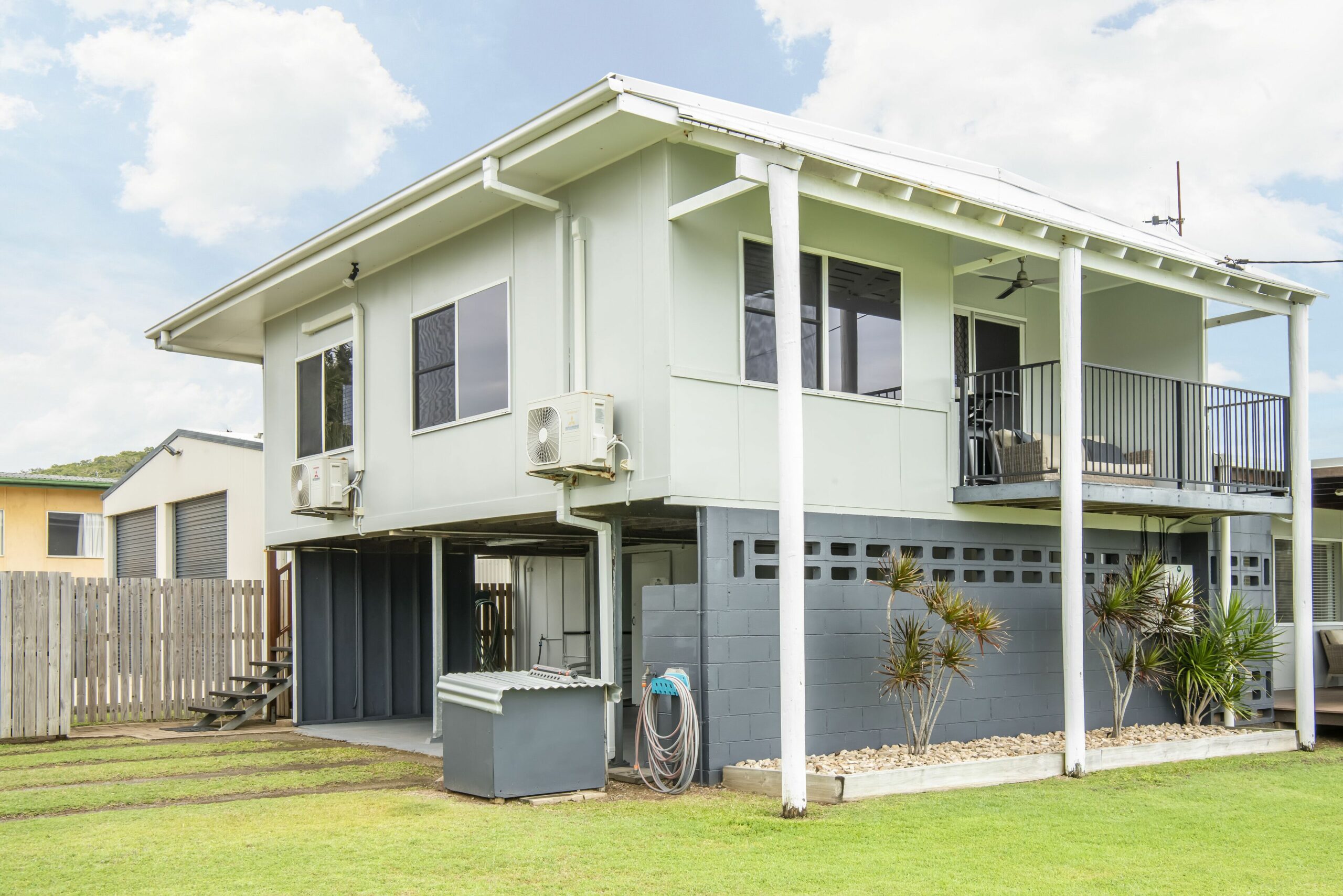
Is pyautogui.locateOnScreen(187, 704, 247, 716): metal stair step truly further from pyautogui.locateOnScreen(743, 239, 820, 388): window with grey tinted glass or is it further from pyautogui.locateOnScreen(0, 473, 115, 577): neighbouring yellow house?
pyautogui.locateOnScreen(0, 473, 115, 577): neighbouring yellow house

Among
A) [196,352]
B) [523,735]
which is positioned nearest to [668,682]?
[523,735]

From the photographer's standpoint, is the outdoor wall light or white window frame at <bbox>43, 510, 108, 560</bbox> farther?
white window frame at <bbox>43, 510, 108, 560</bbox>

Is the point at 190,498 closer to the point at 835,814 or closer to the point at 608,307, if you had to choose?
the point at 608,307

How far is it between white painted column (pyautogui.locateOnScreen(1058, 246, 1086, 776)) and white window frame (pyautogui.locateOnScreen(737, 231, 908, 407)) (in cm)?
138

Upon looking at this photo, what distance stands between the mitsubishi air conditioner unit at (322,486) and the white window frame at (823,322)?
5.20 m

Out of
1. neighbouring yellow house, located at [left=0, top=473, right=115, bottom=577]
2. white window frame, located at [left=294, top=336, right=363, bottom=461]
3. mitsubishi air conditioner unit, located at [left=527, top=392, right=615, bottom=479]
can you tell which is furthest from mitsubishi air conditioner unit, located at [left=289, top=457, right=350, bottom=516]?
neighbouring yellow house, located at [left=0, top=473, right=115, bottom=577]

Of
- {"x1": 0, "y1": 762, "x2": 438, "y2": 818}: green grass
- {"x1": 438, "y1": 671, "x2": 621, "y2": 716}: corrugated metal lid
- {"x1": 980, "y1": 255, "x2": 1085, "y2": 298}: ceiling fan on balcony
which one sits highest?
{"x1": 980, "y1": 255, "x2": 1085, "y2": 298}: ceiling fan on balcony

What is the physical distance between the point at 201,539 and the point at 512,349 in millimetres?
9884

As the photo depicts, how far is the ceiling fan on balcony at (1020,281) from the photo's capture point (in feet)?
38.1

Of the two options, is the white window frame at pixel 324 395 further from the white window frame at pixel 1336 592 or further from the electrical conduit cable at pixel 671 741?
the white window frame at pixel 1336 592

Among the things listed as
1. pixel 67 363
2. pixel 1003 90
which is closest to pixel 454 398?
pixel 1003 90

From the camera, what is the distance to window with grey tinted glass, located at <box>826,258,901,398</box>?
9938 mm

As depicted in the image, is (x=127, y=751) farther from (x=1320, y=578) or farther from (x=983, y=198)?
(x=1320, y=578)

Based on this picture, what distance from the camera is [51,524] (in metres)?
25.2
